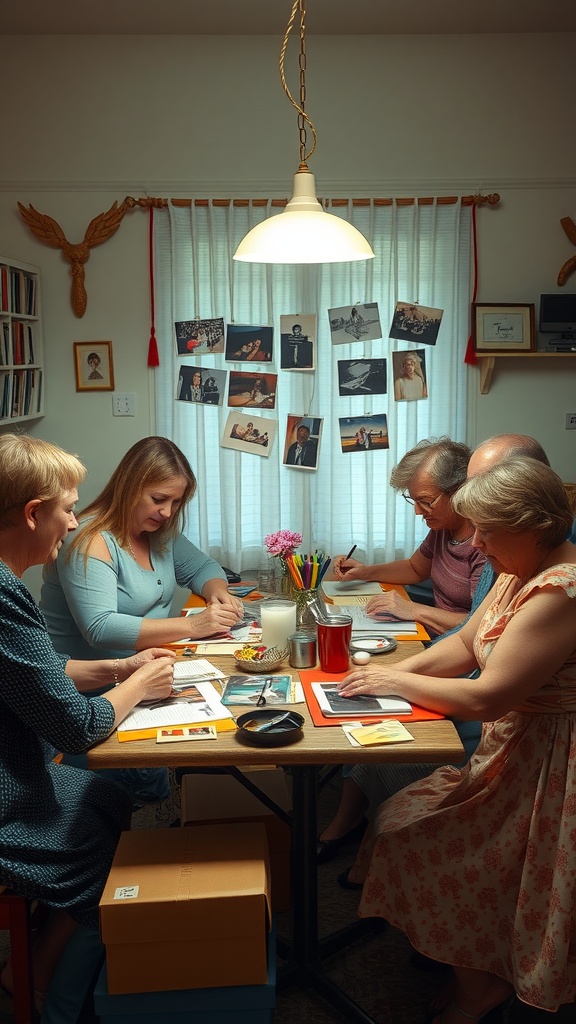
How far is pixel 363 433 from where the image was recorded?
3.89 meters

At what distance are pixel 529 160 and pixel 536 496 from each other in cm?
257

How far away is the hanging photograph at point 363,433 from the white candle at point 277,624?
71.5 inches

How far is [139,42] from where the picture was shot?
3.71m

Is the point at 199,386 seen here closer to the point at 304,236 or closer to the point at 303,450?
the point at 303,450

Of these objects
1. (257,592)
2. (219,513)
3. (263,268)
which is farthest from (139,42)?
(257,592)

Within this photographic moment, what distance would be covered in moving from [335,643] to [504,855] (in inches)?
22.1

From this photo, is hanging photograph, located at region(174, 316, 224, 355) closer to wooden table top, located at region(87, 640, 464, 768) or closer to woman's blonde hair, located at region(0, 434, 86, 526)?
woman's blonde hair, located at region(0, 434, 86, 526)

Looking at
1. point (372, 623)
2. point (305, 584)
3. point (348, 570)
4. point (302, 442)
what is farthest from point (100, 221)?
point (372, 623)

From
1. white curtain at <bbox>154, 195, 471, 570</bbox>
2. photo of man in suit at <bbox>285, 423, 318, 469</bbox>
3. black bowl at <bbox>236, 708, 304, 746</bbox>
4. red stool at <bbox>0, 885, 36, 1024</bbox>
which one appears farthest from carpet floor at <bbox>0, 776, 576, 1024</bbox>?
photo of man in suit at <bbox>285, 423, 318, 469</bbox>

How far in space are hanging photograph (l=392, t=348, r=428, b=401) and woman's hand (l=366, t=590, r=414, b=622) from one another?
146 cm

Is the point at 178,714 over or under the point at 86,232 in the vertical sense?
under

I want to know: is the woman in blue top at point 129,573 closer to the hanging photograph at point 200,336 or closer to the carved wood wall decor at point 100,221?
the hanging photograph at point 200,336

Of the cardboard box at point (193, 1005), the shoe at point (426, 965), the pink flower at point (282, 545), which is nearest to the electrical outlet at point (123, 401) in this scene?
the pink flower at point (282, 545)

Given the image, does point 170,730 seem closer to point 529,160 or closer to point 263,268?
point 263,268
